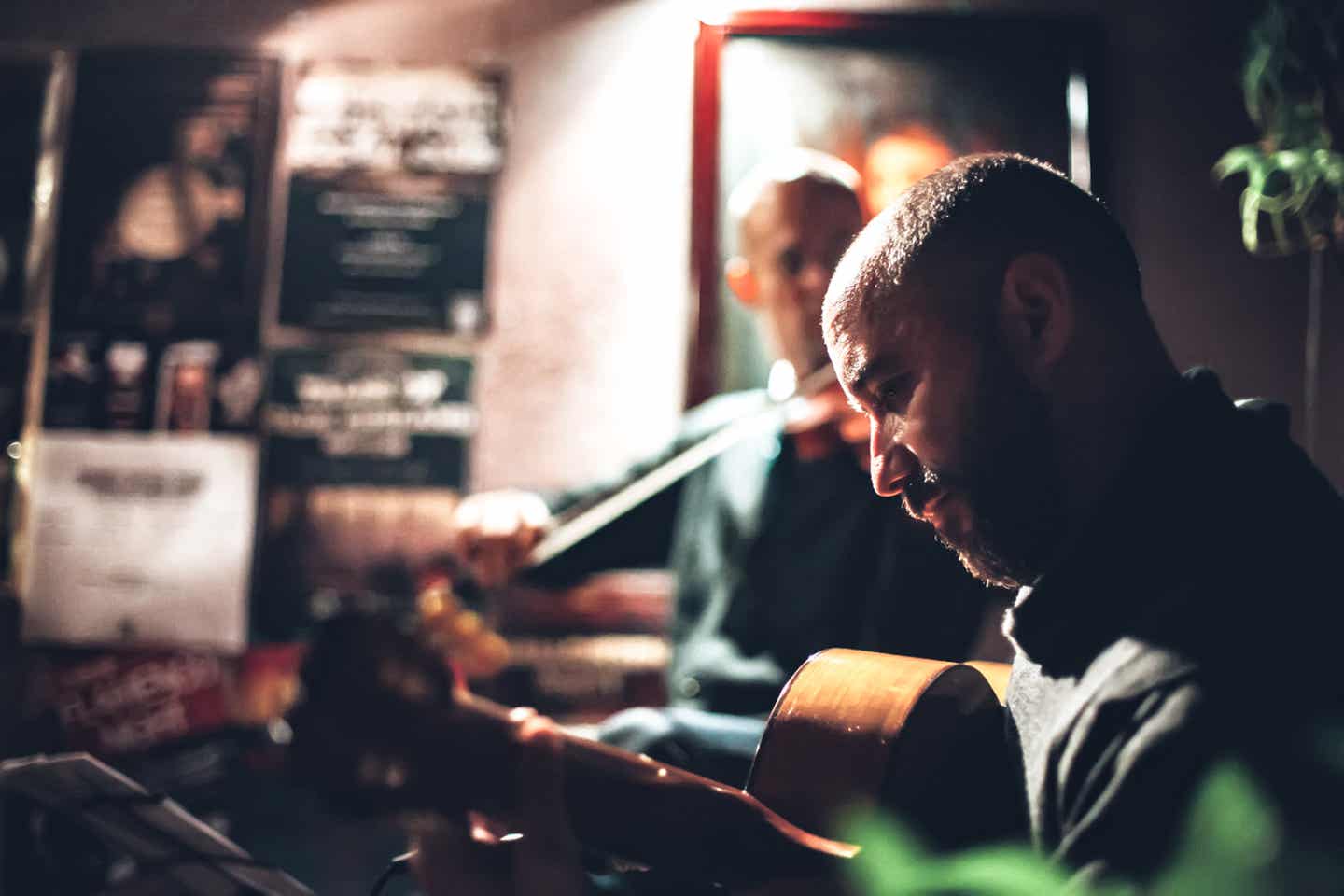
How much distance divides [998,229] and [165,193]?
6.49ft

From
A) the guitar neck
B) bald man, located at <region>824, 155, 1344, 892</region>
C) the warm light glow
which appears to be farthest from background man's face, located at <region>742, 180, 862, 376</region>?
the guitar neck

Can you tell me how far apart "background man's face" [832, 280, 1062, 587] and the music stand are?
2.02ft

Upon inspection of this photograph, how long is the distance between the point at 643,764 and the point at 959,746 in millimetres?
294

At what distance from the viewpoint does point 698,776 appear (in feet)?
2.81

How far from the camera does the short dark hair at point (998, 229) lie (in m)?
0.85

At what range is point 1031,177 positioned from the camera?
2.88 ft

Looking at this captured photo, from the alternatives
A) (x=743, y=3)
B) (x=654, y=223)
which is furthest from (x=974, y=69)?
(x=654, y=223)

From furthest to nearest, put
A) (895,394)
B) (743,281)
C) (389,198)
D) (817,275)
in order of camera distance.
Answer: (389,198), (743,281), (817,275), (895,394)

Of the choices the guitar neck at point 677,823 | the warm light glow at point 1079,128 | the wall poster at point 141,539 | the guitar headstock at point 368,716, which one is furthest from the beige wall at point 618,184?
the guitar headstock at point 368,716

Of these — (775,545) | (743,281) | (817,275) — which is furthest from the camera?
(743,281)

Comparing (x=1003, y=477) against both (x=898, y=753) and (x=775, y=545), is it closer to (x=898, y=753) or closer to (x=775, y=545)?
(x=898, y=753)

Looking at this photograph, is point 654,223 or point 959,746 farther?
point 654,223

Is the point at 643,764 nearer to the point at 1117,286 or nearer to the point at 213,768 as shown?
the point at 1117,286

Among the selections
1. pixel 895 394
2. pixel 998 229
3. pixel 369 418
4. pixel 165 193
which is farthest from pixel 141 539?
pixel 998 229
